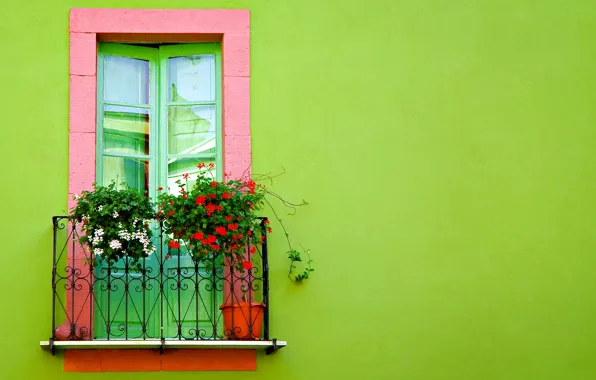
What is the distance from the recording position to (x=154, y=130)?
30.0 feet

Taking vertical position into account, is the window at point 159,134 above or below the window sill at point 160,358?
above

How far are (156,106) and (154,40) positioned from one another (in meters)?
0.47

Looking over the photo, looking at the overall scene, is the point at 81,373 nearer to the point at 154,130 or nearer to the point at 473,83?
the point at 154,130

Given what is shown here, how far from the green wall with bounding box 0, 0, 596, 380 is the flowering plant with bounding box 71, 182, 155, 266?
1.15 feet

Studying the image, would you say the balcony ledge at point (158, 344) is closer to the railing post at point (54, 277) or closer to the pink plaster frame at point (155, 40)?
the railing post at point (54, 277)

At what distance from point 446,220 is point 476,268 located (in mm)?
390

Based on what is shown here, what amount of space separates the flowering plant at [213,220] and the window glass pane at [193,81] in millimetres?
813

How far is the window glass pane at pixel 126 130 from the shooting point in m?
9.09

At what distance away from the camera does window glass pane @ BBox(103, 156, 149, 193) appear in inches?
356

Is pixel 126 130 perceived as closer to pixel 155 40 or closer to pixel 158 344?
pixel 155 40

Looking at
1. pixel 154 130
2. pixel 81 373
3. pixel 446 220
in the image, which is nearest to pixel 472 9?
pixel 446 220

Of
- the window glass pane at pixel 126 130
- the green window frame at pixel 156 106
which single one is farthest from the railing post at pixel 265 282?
the window glass pane at pixel 126 130

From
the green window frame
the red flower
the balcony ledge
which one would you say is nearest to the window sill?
the balcony ledge

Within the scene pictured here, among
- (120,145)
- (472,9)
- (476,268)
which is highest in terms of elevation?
(472,9)
